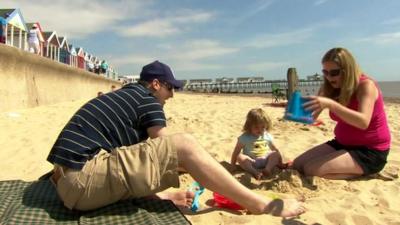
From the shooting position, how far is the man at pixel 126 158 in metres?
2.54

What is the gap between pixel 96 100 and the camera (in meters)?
2.72

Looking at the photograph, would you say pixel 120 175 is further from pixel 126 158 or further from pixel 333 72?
pixel 333 72

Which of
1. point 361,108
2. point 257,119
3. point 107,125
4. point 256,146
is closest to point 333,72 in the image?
point 361,108

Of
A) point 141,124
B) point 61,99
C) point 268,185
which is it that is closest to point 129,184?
point 141,124

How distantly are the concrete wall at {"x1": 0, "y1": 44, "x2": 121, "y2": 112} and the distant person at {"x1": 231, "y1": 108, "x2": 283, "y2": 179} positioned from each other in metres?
5.63

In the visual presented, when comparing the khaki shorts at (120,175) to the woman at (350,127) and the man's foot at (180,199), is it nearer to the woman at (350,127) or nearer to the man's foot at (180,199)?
the man's foot at (180,199)

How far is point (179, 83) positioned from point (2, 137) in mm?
4104

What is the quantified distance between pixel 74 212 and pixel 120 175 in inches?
17.3

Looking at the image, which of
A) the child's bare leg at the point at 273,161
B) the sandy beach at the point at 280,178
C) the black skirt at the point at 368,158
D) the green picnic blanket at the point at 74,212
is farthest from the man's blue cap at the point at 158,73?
the black skirt at the point at 368,158

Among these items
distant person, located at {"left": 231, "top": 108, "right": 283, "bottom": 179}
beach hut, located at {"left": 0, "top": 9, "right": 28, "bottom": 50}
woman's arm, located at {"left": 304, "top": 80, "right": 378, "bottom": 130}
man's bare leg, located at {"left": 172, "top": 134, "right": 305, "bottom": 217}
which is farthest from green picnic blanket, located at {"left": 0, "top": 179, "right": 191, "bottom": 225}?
beach hut, located at {"left": 0, "top": 9, "right": 28, "bottom": 50}

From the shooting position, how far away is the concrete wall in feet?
27.7

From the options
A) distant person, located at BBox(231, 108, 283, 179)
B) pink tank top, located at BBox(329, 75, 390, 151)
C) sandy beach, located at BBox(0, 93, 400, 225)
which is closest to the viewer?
sandy beach, located at BBox(0, 93, 400, 225)

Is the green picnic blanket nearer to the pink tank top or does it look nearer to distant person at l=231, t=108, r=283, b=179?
distant person at l=231, t=108, r=283, b=179

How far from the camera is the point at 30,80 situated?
9797 millimetres
